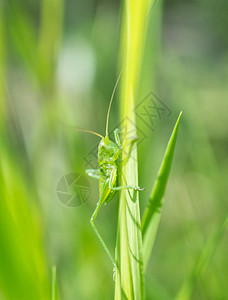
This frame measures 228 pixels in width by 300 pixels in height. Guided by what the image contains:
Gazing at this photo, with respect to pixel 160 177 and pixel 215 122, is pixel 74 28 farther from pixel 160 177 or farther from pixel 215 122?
pixel 160 177

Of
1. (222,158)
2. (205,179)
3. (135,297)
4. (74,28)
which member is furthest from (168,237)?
(74,28)

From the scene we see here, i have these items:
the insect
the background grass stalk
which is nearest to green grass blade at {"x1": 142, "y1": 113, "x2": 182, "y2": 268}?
the background grass stalk

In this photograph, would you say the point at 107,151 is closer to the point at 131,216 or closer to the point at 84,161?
the point at 84,161

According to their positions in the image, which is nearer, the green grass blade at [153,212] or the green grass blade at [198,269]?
the green grass blade at [153,212]

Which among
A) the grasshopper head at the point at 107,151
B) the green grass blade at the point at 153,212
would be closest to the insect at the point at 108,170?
the grasshopper head at the point at 107,151

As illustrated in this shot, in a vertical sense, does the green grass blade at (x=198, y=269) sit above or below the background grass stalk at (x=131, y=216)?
below

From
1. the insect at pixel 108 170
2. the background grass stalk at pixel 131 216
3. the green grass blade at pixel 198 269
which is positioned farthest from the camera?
the insect at pixel 108 170

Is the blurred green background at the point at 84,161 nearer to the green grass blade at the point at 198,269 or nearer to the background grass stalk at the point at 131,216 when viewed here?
the green grass blade at the point at 198,269

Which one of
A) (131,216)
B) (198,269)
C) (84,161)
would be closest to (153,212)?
(131,216)
